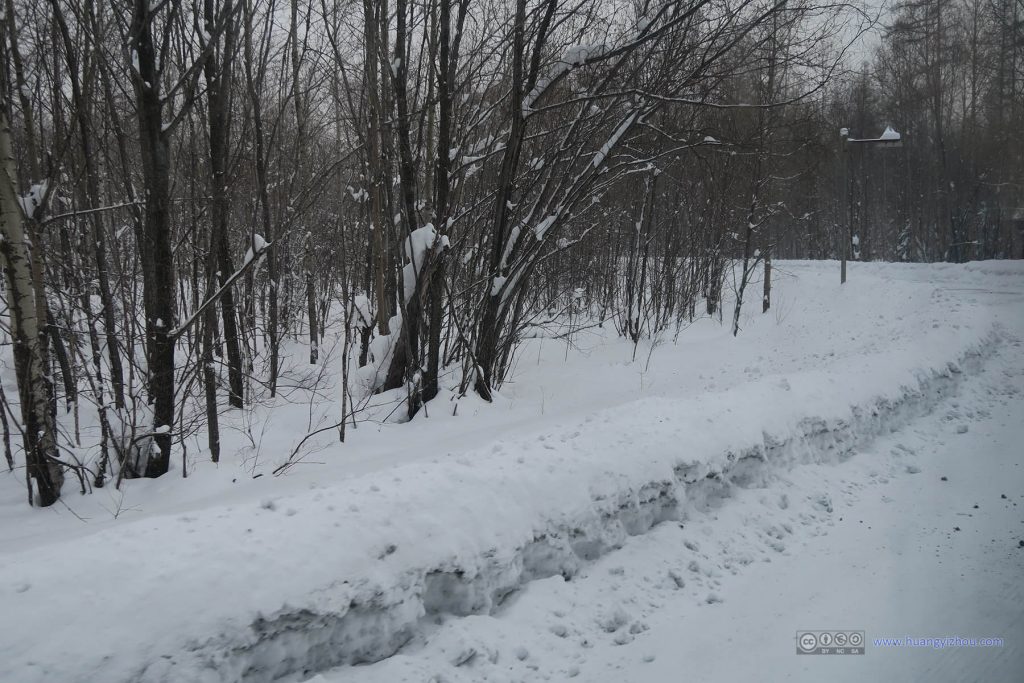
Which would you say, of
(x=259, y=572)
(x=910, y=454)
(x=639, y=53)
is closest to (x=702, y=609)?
(x=259, y=572)

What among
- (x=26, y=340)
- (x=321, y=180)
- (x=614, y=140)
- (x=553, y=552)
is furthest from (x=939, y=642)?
(x=321, y=180)

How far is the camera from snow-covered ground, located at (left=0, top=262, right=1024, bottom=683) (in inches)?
98.1

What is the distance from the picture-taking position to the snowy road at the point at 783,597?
2965 mm

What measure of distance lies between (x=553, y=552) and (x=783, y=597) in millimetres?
1352

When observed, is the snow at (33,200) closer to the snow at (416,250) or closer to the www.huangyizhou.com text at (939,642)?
the snow at (416,250)

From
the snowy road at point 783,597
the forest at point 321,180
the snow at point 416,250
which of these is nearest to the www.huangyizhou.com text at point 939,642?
the snowy road at point 783,597

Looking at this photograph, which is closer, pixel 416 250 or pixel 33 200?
pixel 33 200

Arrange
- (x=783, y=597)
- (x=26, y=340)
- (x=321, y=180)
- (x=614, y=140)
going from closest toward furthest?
(x=783, y=597)
(x=26, y=340)
(x=614, y=140)
(x=321, y=180)

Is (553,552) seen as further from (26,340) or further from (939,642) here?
(26,340)

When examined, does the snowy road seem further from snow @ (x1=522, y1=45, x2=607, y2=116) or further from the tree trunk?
snow @ (x1=522, y1=45, x2=607, y2=116)

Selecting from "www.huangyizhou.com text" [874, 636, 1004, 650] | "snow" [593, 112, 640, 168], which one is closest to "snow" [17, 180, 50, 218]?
"snow" [593, 112, 640, 168]

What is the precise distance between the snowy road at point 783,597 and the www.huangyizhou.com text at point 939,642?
0.03 metres

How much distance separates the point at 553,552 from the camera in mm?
3666

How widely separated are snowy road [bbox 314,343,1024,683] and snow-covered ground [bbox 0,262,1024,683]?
0.05 ft
